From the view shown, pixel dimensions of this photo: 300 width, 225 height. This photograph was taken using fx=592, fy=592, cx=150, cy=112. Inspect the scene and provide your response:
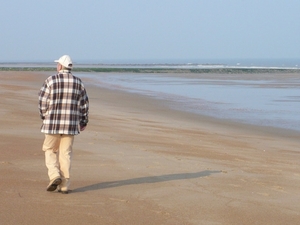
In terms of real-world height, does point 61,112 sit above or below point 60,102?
below

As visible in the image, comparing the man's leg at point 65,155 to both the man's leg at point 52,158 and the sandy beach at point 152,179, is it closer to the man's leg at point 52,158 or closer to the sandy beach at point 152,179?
the man's leg at point 52,158

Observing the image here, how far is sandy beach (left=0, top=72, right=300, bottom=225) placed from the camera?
5.94m

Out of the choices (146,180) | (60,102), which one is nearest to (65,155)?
(60,102)

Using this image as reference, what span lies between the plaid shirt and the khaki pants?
12 centimetres

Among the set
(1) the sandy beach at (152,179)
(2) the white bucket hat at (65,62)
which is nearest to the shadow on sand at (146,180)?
(1) the sandy beach at (152,179)

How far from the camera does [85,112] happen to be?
6.79 metres

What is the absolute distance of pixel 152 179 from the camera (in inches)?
312

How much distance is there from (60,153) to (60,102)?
61 centimetres

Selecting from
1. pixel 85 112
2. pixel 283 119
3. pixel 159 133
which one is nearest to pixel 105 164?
pixel 85 112

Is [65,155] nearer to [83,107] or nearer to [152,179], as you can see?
[83,107]

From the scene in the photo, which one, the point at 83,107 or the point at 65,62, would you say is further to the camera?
the point at 83,107

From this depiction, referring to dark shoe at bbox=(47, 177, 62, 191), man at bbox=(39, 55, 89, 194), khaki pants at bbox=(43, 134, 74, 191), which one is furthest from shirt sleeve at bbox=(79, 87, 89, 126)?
dark shoe at bbox=(47, 177, 62, 191)

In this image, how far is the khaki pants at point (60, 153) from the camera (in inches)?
264

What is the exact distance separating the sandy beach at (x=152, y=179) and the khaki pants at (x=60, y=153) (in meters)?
0.27
